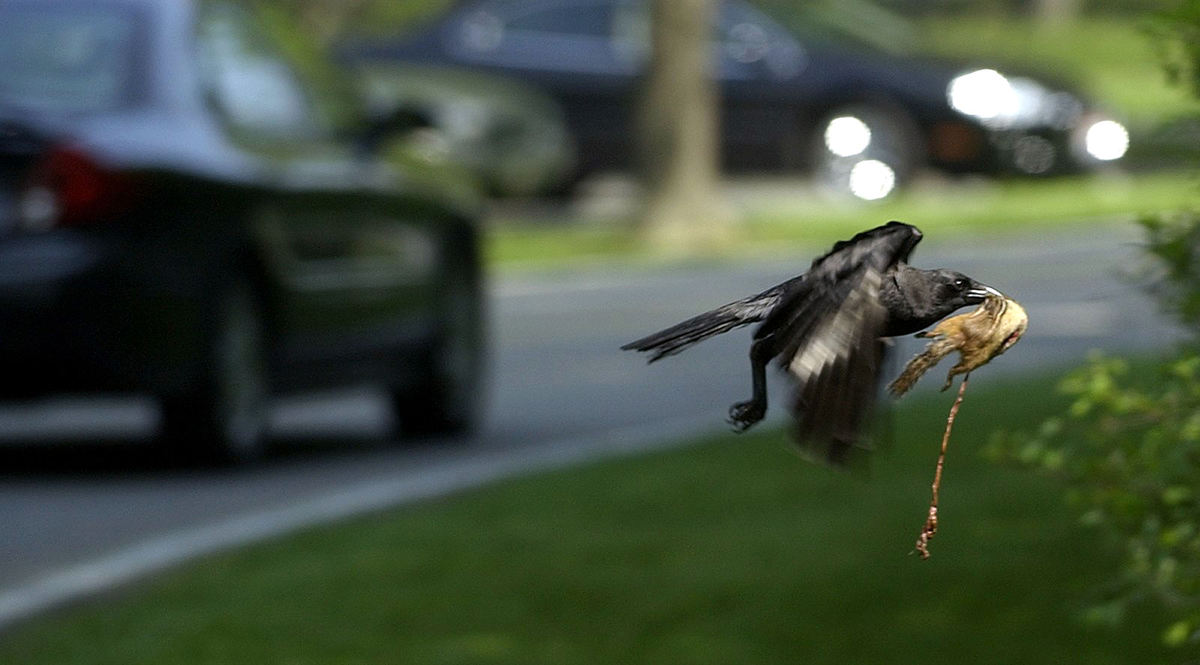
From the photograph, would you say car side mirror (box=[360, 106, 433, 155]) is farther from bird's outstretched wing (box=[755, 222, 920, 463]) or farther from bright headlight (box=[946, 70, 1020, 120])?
bright headlight (box=[946, 70, 1020, 120])

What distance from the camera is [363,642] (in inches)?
227

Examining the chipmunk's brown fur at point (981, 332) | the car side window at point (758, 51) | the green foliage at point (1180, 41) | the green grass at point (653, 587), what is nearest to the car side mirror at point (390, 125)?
the green grass at point (653, 587)

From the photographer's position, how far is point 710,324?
1.74m

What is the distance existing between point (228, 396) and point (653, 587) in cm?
288

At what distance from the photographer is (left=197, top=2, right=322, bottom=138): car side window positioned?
890 cm

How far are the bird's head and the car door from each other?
274 inches

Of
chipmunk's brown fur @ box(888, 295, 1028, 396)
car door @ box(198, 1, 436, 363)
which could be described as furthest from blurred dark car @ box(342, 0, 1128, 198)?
chipmunk's brown fur @ box(888, 295, 1028, 396)

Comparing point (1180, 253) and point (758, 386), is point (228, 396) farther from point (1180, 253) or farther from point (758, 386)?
point (758, 386)

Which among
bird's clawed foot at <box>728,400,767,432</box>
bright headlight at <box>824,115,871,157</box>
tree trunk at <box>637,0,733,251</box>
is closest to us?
bird's clawed foot at <box>728,400,767,432</box>

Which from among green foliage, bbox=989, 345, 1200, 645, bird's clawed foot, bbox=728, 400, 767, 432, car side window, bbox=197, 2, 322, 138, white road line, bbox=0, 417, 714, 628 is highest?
bird's clawed foot, bbox=728, 400, 767, 432

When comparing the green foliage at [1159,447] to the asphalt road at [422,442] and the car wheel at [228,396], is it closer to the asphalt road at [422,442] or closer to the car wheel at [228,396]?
the asphalt road at [422,442]

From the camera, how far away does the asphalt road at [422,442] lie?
7.38 metres

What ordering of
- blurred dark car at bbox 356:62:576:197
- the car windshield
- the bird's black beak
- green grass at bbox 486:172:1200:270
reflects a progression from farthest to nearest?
blurred dark car at bbox 356:62:576:197 → green grass at bbox 486:172:1200:270 → the car windshield → the bird's black beak

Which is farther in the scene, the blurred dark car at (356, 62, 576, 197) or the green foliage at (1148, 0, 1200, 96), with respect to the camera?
the blurred dark car at (356, 62, 576, 197)
